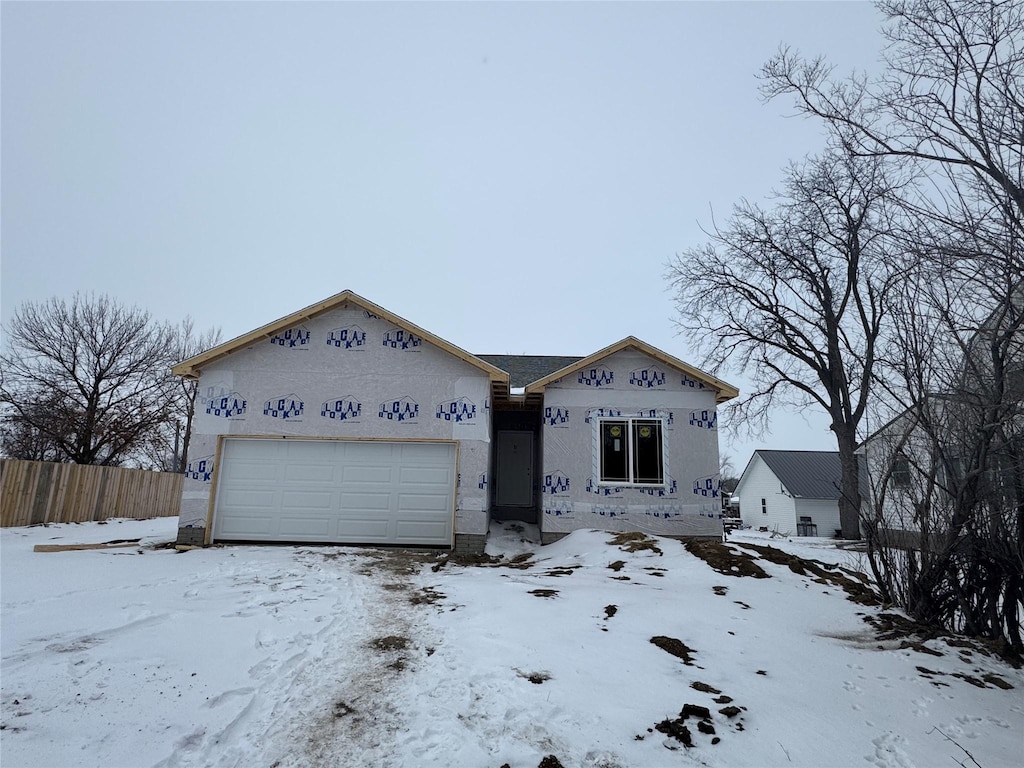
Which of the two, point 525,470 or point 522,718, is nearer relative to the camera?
point 522,718

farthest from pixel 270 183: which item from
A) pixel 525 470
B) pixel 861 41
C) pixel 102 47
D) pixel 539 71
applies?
pixel 861 41

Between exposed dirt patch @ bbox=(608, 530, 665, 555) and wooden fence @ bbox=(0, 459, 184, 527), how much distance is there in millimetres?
15499

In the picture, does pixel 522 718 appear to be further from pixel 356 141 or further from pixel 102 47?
pixel 356 141

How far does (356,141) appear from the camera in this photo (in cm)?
3791

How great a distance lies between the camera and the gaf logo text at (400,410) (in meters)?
11.3

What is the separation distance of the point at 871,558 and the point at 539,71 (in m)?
25.3

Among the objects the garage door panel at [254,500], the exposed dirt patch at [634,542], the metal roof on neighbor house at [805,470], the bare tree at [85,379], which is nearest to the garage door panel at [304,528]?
the garage door panel at [254,500]

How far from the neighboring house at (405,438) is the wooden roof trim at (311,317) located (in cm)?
3

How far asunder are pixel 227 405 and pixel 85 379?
1477 cm

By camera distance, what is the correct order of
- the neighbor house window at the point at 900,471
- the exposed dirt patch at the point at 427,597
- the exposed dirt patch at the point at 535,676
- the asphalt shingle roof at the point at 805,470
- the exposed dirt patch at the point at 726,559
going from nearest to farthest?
the exposed dirt patch at the point at 535,676 → the neighbor house window at the point at 900,471 → the exposed dirt patch at the point at 427,597 → the exposed dirt patch at the point at 726,559 → the asphalt shingle roof at the point at 805,470

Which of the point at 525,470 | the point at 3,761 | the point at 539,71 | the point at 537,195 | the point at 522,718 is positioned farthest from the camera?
the point at 537,195

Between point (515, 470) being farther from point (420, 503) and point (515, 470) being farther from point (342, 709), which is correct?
point (342, 709)

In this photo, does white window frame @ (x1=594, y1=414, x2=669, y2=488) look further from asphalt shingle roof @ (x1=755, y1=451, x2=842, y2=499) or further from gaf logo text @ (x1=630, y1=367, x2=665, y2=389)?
asphalt shingle roof @ (x1=755, y1=451, x2=842, y2=499)

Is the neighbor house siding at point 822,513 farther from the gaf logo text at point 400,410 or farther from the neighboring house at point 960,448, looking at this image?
the gaf logo text at point 400,410
